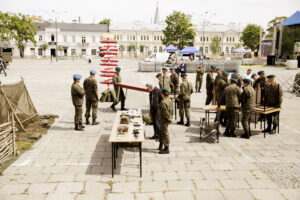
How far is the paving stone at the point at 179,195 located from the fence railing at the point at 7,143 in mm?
4742

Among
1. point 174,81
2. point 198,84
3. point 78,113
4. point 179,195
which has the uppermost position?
point 174,81

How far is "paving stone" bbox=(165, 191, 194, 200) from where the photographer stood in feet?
19.9

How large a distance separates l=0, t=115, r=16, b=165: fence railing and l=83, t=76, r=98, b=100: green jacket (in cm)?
346

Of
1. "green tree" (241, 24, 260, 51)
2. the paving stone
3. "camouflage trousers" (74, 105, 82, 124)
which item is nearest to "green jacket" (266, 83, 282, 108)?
the paving stone

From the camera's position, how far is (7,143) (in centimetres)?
800

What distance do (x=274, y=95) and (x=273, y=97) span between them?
3.5 inches

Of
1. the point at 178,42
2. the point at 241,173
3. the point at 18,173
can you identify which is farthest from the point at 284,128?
the point at 178,42

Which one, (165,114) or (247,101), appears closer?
(165,114)

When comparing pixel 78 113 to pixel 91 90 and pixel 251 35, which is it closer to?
pixel 91 90

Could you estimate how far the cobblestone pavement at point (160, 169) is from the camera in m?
6.28

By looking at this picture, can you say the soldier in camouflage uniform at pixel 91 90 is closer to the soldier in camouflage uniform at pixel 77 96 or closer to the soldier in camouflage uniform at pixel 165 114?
the soldier in camouflage uniform at pixel 77 96

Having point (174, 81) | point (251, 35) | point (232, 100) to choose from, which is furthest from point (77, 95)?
Result: point (251, 35)

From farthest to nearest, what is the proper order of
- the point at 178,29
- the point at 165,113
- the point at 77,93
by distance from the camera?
the point at 178,29, the point at 77,93, the point at 165,113

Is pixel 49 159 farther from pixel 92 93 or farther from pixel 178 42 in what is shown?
pixel 178 42
